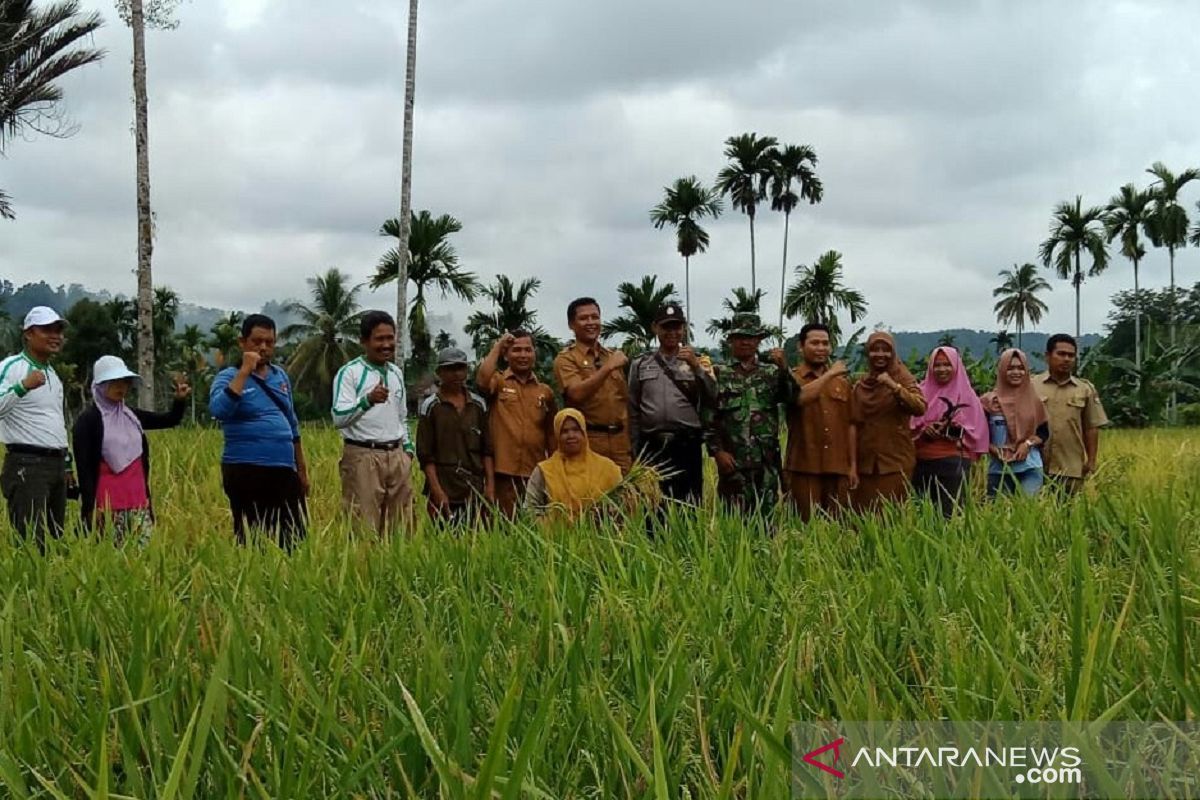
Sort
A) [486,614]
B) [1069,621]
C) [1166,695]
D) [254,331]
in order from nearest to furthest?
[1166,695] < [1069,621] < [486,614] < [254,331]

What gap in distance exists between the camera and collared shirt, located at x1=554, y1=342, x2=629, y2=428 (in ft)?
14.6

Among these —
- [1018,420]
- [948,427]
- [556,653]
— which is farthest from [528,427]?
[556,653]

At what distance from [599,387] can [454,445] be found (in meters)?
0.75

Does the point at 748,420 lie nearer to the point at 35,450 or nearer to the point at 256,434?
the point at 256,434

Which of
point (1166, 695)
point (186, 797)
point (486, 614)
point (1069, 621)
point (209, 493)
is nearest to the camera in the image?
point (186, 797)

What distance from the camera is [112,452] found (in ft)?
13.9

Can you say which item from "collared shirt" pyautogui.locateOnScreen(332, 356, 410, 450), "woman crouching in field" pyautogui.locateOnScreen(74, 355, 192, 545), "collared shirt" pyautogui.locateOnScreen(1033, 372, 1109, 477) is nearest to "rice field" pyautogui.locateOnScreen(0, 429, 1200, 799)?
"woman crouching in field" pyautogui.locateOnScreen(74, 355, 192, 545)

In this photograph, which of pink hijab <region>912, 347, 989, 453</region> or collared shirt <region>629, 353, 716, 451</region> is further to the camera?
pink hijab <region>912, 347, 989, 453</region>

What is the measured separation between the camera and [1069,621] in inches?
79.4

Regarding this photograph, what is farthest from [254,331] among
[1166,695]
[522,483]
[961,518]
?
[1166,695]

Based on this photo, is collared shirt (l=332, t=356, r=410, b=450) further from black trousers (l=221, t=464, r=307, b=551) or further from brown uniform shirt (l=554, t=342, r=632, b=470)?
brown uniform shirt (l=554, t=342, r=632, b=470)

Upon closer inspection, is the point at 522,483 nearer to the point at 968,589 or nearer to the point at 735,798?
the point at 968,589

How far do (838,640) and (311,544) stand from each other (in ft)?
5.68

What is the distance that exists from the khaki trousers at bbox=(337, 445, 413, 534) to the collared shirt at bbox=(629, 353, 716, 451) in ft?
3.60
